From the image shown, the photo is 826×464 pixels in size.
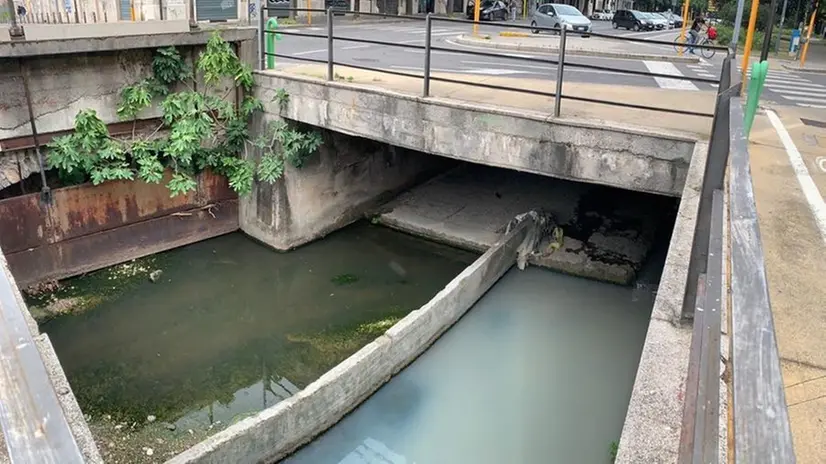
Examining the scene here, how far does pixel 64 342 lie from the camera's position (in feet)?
29.3

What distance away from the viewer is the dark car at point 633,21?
144ft

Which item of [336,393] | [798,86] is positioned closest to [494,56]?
[336,393]

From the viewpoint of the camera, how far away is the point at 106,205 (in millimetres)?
10578

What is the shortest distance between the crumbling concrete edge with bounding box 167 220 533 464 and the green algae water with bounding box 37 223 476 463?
1042 millimetres

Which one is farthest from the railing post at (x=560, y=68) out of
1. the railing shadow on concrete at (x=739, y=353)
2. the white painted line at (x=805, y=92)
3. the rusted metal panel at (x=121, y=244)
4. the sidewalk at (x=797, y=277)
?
the white painted line at (x=805, y=92)

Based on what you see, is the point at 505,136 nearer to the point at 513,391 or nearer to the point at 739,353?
the point at 513,391

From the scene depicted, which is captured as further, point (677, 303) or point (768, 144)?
point (768, 144)

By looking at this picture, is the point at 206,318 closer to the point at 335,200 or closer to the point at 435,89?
the point at 335,200

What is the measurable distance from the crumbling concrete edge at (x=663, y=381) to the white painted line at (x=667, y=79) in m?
9.24

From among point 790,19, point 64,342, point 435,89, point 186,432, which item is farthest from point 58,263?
point 790,19

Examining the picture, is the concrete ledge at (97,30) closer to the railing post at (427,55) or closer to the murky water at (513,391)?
the railing post at (427,55)

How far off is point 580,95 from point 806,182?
4298 millimetres

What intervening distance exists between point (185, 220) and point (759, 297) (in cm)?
1130

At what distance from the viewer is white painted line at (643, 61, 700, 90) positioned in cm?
1320
